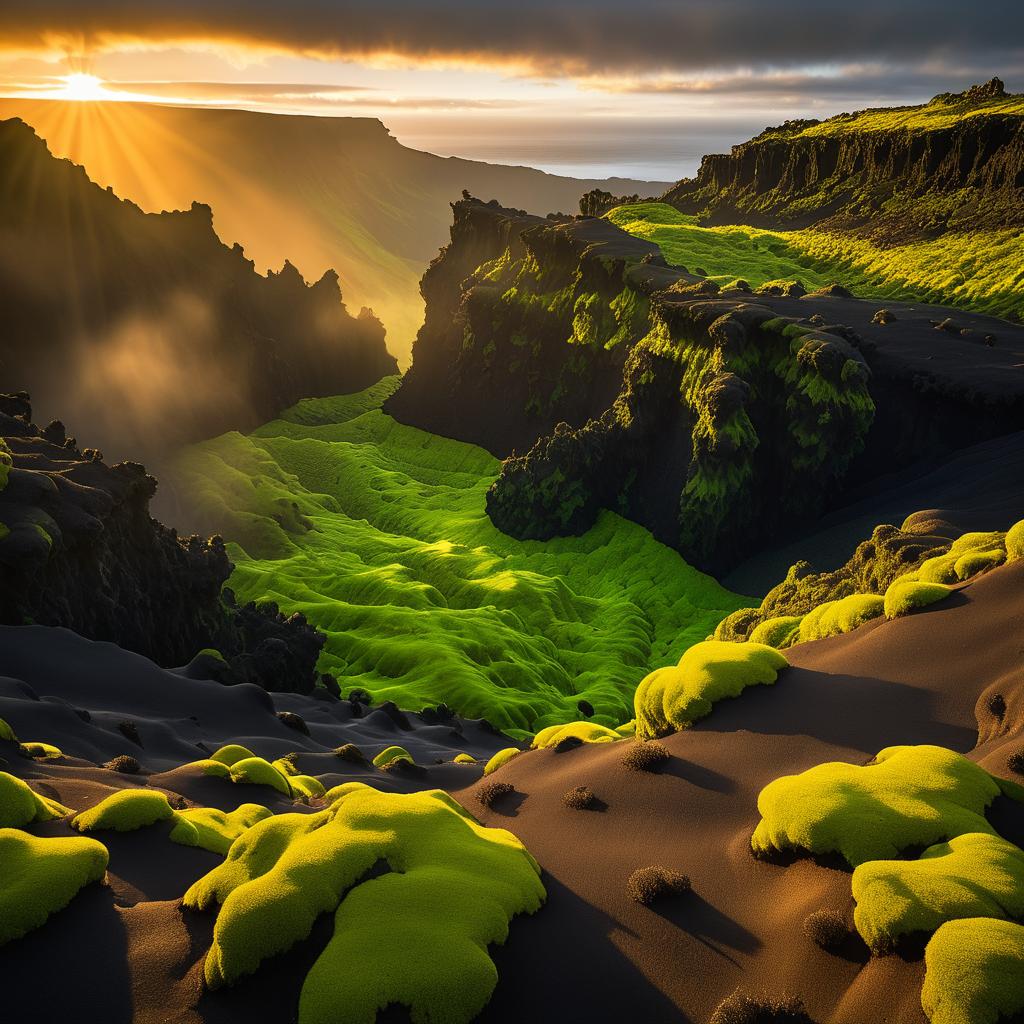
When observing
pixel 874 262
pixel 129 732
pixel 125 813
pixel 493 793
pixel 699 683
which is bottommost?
pixel 129 732

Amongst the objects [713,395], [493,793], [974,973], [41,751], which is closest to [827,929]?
[974,973]

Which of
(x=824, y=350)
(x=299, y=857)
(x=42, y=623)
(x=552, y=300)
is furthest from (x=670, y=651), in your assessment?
(x=552, y=300)

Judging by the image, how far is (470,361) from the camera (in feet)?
566

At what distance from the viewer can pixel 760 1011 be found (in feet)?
56.2

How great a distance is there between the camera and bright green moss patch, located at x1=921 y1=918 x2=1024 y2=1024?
15.4 meters

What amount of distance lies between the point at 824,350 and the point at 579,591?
40595 mm

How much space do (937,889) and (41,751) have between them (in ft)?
95.7

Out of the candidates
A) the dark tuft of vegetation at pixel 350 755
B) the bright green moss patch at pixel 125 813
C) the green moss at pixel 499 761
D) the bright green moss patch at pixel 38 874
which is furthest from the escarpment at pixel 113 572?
the bright green moss patch at pixel 38 874

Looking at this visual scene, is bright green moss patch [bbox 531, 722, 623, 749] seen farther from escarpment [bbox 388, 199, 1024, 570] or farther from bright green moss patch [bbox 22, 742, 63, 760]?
escarpment [bbox 388, 199, 1024, 570]

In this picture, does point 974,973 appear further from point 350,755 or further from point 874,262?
point 874,262

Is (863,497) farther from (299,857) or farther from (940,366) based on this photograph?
(299,857)

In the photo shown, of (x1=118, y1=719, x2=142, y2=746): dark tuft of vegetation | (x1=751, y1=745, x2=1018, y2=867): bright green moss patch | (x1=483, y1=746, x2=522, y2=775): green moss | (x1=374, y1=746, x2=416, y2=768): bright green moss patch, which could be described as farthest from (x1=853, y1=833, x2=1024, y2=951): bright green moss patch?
(x1=118, y1=719, x2=142, y2=746): dark tuft of vegetation

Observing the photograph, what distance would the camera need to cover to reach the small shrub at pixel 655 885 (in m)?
21.7

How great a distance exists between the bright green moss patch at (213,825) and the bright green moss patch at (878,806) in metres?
15.5
